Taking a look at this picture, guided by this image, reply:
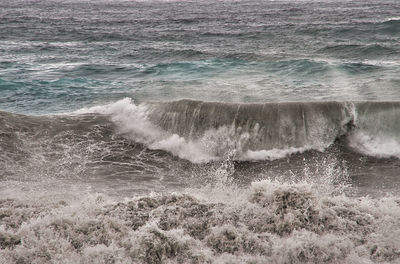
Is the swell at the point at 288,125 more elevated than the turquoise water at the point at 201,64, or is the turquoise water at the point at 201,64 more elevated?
the turquoise water at the point at 201,64

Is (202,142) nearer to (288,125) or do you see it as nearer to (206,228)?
(288,125)

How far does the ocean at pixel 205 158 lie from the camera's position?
587 centimetres

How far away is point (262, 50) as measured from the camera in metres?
22.4

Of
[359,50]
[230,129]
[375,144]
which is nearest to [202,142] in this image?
[230,129]

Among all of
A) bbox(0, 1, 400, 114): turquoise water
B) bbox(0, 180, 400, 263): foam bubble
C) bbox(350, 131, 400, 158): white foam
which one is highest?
bbox(0, 1, 400, 114): turquoise water

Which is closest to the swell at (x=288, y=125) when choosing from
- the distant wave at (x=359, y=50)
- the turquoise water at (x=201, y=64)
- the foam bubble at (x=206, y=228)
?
the turquoise water at (x=201, y=64)

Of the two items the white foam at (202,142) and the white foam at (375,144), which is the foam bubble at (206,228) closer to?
the white foam at (375,144)

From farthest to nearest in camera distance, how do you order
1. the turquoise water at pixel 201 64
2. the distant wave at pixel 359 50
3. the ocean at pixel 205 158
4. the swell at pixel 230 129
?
the distant wave at pixel 359 50 < the turquoise water at pixel 201 64 < the swell at pixel 230 129 < the ocean at pixel 205 158

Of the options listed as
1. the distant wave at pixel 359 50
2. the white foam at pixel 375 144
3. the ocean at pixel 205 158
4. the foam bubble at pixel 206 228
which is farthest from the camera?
the distant wave at pixel 359 50

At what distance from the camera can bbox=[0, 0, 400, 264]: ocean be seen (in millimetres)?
5871

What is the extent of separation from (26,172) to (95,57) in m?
14.9

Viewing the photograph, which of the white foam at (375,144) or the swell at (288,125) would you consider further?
the swell at (288,125)

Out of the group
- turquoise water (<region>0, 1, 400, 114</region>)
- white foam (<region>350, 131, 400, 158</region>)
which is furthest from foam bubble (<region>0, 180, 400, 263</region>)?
turquoise water (<region>0, 1, 400, 114</region>)

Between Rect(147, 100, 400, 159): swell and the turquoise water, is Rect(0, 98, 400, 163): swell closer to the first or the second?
Rect(147, 100, 400, 159): swell
